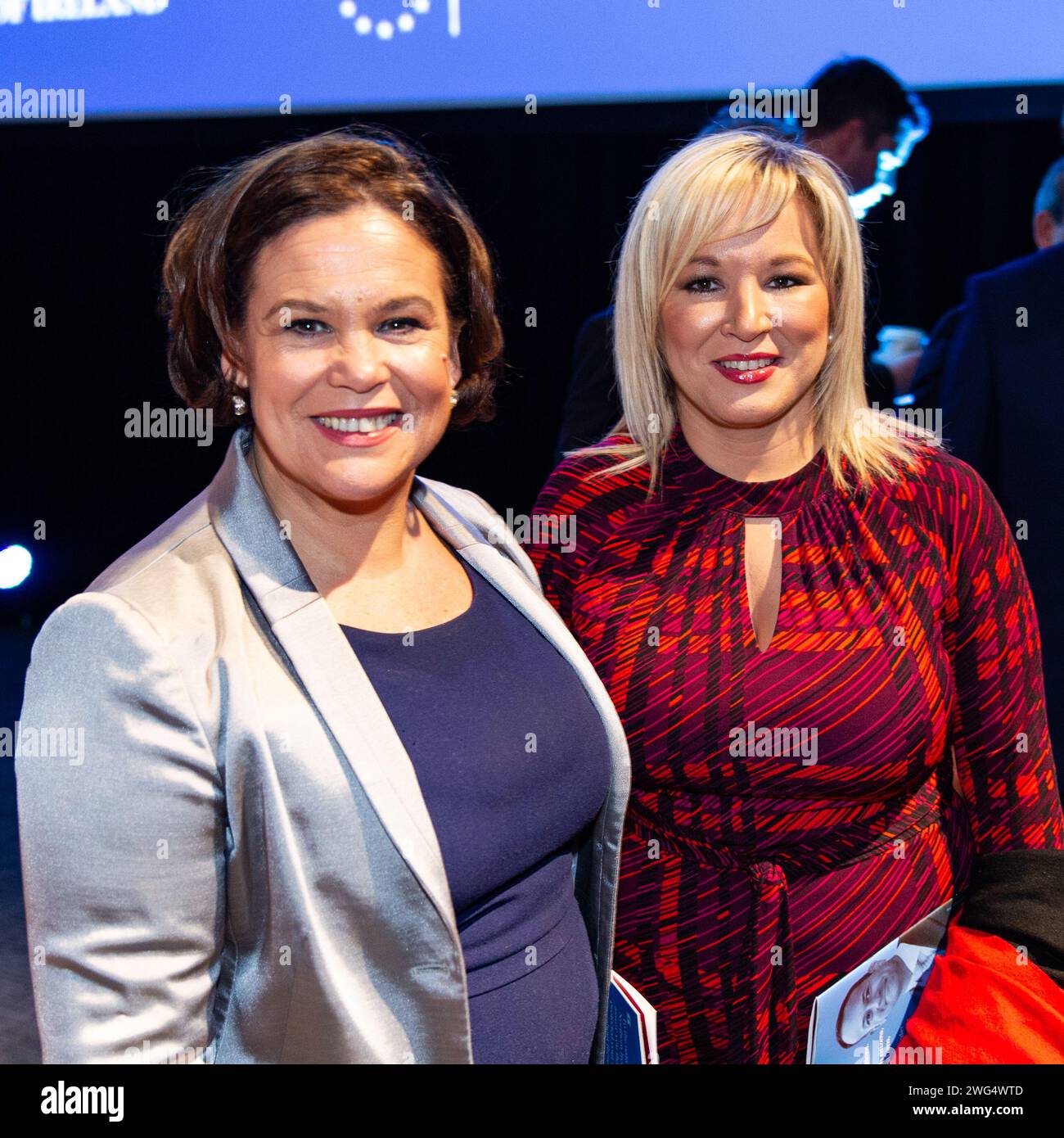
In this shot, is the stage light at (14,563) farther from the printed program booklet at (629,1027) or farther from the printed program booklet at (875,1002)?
the printed program booklet at (875,1002)

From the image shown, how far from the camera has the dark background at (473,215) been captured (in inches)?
159

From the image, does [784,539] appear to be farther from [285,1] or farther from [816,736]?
[285,1]

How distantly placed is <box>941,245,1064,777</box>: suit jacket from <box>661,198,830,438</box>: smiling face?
33.1 inches

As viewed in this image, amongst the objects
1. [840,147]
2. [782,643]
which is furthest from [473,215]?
[782,643]

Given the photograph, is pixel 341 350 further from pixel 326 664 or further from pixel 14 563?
pixel 14 563

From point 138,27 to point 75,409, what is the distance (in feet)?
7.64

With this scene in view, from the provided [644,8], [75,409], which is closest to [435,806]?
[644,8]

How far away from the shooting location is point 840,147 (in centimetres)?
268

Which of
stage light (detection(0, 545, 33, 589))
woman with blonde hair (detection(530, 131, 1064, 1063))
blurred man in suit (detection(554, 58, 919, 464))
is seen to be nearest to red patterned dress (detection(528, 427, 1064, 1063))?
woman with blonde hair (detection(530, 131, 1064, 1063))

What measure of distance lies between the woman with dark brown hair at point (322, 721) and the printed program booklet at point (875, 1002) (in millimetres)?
264

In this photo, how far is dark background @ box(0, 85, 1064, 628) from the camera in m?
4.03

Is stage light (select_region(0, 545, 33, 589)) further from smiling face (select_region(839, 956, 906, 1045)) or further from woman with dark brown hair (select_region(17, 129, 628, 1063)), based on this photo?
smiling face (select_region(839, 956, 906, 1045))

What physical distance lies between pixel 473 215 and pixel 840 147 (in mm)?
1827

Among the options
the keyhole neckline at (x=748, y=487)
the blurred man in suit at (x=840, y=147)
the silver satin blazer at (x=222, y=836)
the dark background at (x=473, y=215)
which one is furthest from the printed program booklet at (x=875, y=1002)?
the dark background at (x=473, y=215)
